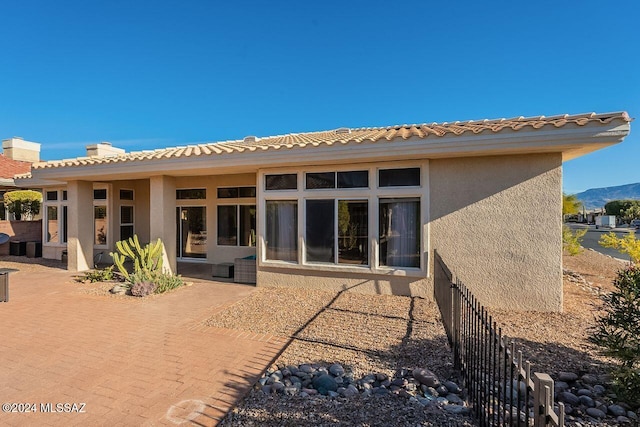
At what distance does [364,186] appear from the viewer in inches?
342

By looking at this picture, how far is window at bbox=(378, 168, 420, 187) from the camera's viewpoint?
8266mm

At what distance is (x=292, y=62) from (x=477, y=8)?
1087 cm

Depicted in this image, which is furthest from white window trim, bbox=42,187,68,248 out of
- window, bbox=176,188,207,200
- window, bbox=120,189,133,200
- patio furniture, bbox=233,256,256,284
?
patio furniture, bbox=233,256,256,284

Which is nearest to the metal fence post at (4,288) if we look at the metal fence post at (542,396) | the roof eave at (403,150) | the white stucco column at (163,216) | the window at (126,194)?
the white stucco column at (163,216)

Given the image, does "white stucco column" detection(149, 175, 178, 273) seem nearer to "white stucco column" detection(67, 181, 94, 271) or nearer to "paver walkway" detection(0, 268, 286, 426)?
"paver walkway" detection(0, 268, 286, 426)

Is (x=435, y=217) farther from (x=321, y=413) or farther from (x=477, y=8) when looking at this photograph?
(x=477, y=8)

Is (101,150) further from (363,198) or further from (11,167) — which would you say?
(363,198)

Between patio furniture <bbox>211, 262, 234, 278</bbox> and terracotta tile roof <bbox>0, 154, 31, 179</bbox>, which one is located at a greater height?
terracotta tile roof <bbox>0, 154, 31, 179</bbox>

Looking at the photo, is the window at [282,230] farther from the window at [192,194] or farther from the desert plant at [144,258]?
the window at [192,194]

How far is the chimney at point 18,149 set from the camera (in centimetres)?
2393

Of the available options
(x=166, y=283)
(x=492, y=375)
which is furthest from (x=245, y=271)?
(x=492, y=375)

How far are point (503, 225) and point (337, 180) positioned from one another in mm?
4360

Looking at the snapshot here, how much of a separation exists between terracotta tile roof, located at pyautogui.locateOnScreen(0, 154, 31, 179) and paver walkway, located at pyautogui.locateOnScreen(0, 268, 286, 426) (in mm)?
17603

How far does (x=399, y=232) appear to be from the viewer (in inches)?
336
